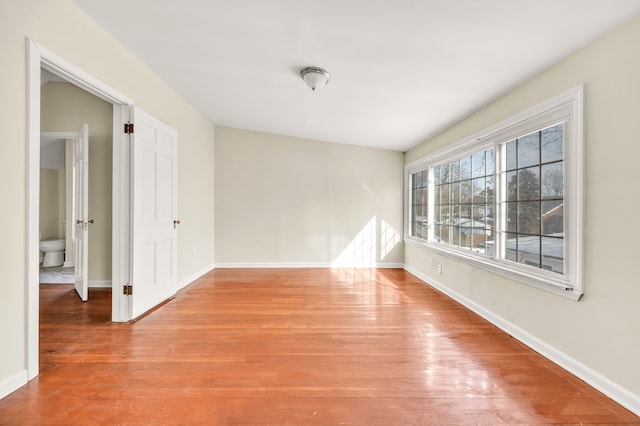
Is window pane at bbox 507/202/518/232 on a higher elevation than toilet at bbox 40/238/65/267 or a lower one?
higher

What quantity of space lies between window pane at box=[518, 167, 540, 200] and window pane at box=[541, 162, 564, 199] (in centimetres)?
7

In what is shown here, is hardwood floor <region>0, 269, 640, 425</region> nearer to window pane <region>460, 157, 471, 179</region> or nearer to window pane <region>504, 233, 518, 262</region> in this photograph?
window pane <region>504, 233, 518, 262</region>

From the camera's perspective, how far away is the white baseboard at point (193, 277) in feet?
13.1

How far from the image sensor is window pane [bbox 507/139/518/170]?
275 cm

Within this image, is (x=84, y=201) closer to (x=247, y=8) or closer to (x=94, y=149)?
(x=94, y=149)

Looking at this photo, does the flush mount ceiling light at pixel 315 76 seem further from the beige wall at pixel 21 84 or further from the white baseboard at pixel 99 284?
the white baseboard at pixel 99 284

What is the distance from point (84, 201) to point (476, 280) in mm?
4694

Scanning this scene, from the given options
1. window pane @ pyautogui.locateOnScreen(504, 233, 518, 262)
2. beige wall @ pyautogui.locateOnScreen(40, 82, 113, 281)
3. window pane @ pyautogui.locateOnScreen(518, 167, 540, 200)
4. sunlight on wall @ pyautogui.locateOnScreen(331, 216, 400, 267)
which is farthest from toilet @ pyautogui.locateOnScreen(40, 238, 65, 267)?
window pane @ pyautogui.locateOnScreen(518, 167, 540, 200)

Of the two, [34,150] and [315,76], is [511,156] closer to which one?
[315,76]

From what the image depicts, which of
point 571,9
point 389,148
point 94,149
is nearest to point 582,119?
point 571,9

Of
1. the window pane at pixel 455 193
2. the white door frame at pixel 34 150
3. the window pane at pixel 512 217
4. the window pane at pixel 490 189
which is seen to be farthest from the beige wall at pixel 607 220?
the white door frame at pixel 34 150

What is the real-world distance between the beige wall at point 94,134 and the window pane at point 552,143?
492 cm

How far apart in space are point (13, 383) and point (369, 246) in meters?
4.69

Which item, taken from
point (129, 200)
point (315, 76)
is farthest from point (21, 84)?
point (315, 76)
